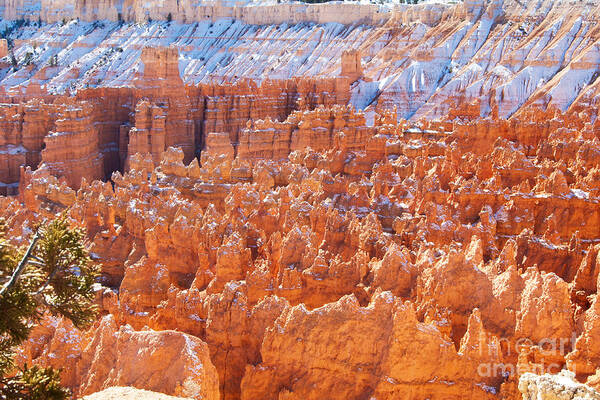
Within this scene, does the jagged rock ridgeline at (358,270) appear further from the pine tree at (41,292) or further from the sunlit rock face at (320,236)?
the pine tree at (41,292)

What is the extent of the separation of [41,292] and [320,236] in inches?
367

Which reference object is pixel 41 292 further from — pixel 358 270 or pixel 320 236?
pixel 320 236

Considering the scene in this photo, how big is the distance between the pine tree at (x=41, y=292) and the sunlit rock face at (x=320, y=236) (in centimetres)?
131

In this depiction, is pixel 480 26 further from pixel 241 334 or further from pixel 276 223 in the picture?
pixel 241 334

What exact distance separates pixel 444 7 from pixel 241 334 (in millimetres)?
58894

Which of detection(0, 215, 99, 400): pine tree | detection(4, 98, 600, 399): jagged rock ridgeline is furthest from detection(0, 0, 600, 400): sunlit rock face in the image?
detection(0, 215, 99, 400): pine tree

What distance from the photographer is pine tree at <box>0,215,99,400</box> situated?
6457 mm

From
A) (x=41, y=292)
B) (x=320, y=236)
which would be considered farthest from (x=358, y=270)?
(x=41, y=292)

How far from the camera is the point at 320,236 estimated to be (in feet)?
50.6

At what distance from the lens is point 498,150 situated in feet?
76.2

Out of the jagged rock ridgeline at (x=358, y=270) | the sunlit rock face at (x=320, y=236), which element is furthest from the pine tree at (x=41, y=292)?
the jagged rock ridgeline at (x=358, y=270)

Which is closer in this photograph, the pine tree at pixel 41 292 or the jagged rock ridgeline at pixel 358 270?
the pine tree at pixel 41 292

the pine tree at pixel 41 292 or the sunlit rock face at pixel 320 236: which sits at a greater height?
the pine tree at pixel 41 292

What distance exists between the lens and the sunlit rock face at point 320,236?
362 inches
